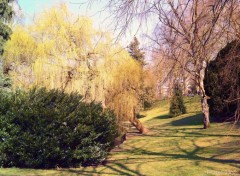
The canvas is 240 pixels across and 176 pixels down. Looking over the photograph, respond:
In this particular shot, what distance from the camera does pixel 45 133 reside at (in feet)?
32.0

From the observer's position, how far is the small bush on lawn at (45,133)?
958cm

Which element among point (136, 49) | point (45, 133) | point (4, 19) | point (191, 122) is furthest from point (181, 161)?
point (4, 19)

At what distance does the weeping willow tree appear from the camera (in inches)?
624

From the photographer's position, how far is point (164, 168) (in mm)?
8469

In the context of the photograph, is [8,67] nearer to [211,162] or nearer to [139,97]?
[139,97]

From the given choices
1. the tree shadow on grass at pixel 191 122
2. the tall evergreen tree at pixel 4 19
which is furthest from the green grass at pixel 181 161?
the tall evergreen tree at pixel 4 19

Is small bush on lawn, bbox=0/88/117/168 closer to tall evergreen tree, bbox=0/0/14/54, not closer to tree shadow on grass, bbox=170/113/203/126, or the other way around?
tall evergreen tree, bbox=0/0/14/54

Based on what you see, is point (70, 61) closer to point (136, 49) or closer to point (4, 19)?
point (4, 19)

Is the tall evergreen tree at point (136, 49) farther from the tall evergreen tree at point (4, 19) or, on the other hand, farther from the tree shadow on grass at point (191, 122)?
the tall evergreen tree at point (4, 19)

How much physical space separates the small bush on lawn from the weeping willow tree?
5.10 m

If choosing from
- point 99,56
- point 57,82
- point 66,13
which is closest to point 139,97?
point 99,56

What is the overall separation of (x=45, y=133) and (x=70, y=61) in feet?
23.1

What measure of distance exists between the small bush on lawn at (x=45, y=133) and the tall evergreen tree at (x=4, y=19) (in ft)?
20.9

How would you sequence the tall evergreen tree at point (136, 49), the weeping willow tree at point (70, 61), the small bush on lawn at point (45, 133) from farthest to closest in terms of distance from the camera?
the weeping willow tree at point (70, 61), the small bush on lawn at point (45, 133), the tall evergreen tree at point (136, 49)
